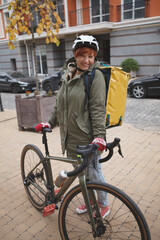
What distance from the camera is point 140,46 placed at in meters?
17.0

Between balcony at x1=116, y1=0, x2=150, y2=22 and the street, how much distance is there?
932 cm

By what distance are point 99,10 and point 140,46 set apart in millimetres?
4931

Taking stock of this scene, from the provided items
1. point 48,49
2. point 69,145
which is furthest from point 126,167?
point 48,49

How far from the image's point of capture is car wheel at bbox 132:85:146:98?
10613mm

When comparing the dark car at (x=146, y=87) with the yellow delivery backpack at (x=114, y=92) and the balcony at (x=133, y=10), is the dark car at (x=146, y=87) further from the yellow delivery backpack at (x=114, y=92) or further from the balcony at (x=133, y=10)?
the balcony at (x=133, y=10)

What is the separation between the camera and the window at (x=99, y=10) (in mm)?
18133

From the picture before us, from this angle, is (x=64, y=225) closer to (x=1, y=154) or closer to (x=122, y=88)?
(x=122, y=88)

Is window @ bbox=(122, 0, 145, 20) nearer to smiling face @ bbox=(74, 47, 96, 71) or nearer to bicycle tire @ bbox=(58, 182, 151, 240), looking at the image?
smiling face @ bbox=(74, 47, 96, 71)

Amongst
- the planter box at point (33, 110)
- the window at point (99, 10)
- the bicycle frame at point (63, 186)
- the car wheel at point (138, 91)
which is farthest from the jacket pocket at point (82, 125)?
the window at point (99, 10)

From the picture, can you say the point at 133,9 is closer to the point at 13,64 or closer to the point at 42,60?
the point at 42,60

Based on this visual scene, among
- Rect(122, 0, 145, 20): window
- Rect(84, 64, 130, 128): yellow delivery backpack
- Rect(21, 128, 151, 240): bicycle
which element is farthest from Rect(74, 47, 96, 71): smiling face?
Rect(122, 0, 145, 20): window

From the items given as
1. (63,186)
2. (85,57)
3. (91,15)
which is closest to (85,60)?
(85,57)

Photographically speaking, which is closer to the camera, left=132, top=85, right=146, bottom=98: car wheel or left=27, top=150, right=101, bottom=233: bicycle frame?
left=27, top=150, right=101, bottom=233: bicycle frame

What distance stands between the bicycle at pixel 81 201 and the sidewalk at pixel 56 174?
23 cm
